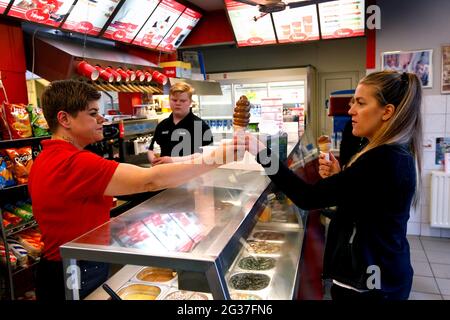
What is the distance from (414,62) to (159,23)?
3629 mm

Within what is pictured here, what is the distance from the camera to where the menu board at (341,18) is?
16.4 feet

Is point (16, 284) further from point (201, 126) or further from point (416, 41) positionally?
point (416, 41)

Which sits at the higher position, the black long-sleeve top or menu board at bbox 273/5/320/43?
menu board at bbox 273/5/320/43

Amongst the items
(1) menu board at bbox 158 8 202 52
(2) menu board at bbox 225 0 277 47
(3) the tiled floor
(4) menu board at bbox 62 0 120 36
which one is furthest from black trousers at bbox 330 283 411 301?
(1) menu board at bbox 158 8 202 52

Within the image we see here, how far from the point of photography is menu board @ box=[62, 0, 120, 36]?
4005 mm

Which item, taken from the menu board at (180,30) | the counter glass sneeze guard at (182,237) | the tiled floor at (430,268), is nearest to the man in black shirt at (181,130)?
the counter glass sneeze guard at (182,237)

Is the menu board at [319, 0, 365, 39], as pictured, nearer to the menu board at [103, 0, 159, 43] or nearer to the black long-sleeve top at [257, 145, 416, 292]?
the menu board at [103, 0, 159, 43]

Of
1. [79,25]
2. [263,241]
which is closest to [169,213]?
[263,241]

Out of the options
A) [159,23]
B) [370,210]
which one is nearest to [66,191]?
[370,210]

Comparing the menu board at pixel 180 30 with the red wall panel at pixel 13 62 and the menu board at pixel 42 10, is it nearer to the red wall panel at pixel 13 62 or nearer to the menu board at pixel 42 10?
the menu board at pixel 42 10

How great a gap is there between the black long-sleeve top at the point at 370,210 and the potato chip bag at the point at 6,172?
2.42m

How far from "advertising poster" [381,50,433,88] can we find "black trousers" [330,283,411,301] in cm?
390

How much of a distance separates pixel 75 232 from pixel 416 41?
192 inches

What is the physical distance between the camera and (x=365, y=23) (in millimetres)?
5047
